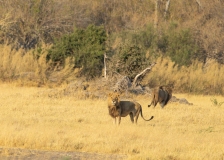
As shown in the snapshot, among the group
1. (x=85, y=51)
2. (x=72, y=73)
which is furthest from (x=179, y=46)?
(x=72, y=73)

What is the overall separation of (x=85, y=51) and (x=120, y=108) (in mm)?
12098

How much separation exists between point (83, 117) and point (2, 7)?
18.5 m

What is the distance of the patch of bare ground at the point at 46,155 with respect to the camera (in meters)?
10.7

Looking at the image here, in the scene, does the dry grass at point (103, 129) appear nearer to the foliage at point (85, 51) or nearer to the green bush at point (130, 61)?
the green bush at point (130, 61)

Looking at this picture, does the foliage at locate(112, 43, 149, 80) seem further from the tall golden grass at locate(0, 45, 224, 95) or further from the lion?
the lion

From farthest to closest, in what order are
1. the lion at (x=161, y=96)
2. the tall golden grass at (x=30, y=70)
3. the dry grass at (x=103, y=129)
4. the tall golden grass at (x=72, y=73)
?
the tall golden grass at (x=72, y=73)
the tall golden grass at (x=30, y=70)
the lion at (x=161, y=96)
the dry grass at (x=103, y=129)

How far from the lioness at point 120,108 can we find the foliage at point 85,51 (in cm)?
1108

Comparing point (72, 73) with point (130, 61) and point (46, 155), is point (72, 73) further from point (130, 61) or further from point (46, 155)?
point (46, 155)

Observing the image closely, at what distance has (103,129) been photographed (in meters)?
14.2

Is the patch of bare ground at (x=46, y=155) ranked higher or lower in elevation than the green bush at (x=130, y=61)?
lower

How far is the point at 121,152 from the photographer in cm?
1159

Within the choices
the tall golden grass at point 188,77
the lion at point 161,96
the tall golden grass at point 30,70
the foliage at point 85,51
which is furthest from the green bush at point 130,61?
the lion at point 161,96

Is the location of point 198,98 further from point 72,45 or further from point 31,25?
point 31,25

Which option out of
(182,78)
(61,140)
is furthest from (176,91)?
(61,140)
